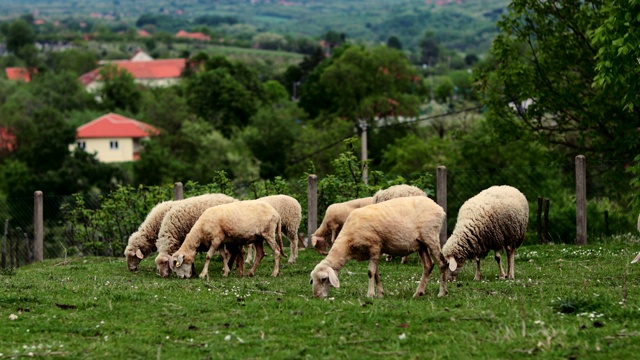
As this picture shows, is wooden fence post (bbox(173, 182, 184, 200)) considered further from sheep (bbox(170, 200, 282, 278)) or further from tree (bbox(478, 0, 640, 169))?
tree (bbox(478, 0, 640, 169))

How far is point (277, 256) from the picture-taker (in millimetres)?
18062

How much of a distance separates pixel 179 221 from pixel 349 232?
5709 mm

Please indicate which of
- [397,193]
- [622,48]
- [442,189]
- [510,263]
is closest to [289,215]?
[397,193]

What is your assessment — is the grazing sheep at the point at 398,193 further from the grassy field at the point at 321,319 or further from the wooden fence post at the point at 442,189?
the grassy field at the point at 321,319

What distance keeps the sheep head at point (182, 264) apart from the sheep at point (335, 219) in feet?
13.5

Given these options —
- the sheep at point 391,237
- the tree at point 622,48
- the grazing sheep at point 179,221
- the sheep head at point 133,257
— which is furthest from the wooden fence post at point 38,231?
the tree at point 622,48

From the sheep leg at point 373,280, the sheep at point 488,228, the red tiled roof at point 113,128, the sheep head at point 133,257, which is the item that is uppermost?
the red tiled roof at point 113,128

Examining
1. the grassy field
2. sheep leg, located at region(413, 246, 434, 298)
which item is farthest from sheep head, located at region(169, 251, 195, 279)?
sheep leg, located at region(413, 246, 434, 298)

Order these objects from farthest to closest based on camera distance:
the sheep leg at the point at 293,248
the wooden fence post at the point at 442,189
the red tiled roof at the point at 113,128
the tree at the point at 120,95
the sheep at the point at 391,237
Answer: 1. the tree at the point at 120,95
2. the red tiled roof at the point at 113,128
3. the wooden fence post at the point at 442,189
4. the sheep leg at the point at 293,248
5. the sheep at the point at 391,237

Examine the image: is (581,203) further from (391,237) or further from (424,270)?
(391,237)

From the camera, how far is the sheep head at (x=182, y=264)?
17639 mm

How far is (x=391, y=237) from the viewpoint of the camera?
14305 millimetres

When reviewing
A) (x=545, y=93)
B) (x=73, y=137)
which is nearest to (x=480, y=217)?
(x=545, y=93)

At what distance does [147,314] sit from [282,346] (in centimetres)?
268
